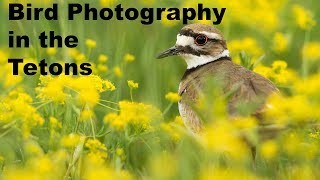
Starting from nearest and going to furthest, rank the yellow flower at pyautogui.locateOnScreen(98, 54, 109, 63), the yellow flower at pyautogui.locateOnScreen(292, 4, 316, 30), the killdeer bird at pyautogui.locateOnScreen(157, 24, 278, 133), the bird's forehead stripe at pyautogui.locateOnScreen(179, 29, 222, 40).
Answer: the killdeer bird at pyautogui.locateOnScreen(157, 24, 278, 133), the bird's forehead stripe at pyautogui.locateOnScreen(179, 29, 222, 40), the yellow flower at pyautogui.locateOnScreen(98, 54, 109, 63), the yellow flower at pyautogui.locateOnScreen(292, 4, 316, 30)

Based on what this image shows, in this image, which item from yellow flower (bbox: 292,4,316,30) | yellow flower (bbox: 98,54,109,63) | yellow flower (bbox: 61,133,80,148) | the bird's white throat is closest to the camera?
yellow flower (bbox: 61,133,80,148)

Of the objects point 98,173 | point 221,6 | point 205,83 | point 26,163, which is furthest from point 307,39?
point 98,173

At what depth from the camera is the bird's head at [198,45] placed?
23.0 feet

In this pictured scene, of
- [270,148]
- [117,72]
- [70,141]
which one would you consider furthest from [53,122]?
[270,148]

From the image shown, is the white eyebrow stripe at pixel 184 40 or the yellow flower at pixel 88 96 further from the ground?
the white eyebrow stripe at pixel 184 40

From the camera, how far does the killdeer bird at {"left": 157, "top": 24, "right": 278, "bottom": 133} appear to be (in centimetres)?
599

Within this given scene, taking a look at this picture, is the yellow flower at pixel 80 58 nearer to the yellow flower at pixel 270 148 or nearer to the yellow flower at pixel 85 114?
the yellow flower at pixel 85 114

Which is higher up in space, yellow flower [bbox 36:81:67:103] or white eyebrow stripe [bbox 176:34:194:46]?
white eyebrow stripe [bbox 176:34:194:46]

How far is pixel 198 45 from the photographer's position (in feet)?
23.2

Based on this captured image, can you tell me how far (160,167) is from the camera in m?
4.84

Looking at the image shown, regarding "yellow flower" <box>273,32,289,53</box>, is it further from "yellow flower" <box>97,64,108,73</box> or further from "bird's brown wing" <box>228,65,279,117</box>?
"bird's brown wing" <box>228,65,279,117</box>

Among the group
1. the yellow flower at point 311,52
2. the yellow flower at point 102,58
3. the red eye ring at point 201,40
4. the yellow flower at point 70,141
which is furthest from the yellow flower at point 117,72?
the yellow flower at point 70,141

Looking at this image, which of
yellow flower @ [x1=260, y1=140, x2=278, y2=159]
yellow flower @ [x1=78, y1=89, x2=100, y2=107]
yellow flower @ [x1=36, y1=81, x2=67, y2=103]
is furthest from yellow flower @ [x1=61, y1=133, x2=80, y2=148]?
yellow flower @ [x1=260, y1=140, x2=278, y2=159]

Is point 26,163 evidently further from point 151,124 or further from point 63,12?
point 63,12
